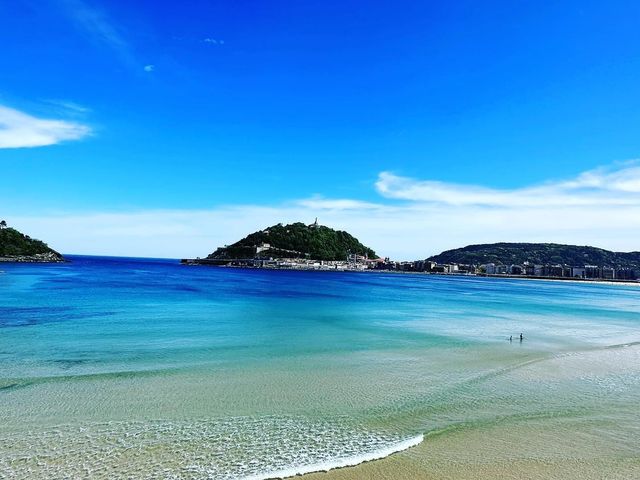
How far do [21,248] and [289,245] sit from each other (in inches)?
3581

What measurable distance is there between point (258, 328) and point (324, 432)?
15.4m

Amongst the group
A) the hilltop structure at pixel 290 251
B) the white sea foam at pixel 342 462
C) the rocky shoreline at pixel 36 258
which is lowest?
the white sea foam at pixel 342 462

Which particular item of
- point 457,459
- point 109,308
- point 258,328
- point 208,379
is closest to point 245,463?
point 457,459

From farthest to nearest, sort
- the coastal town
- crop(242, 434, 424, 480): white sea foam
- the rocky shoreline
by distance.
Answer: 1. the coastal town
2. the rocky shoreline
3. crop(242, 434, 424, 480): white sea foam

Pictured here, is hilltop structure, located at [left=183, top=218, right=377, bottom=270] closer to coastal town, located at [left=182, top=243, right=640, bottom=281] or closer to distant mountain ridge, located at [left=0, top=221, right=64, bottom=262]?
coastal town, located at [left=182, top=243, right=640, bottom=281]

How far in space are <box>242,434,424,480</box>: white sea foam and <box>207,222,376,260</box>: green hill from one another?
158 metres

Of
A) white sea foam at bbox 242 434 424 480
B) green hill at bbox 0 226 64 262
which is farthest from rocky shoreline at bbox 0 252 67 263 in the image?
white sea foam at bbox 242 434 424 480

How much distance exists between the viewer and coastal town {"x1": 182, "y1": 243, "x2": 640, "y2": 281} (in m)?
159

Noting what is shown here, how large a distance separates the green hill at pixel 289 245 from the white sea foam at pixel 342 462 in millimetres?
158250

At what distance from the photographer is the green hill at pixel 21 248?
127 metres

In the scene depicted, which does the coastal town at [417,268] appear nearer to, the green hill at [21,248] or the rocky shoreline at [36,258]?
the rocky shoreline at [36,258]

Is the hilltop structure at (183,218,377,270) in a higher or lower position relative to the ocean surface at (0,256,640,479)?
higher

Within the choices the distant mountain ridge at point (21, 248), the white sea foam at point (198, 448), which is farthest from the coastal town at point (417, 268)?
the white sea foam at point (198, 448)

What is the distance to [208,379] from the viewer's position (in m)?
12.7
